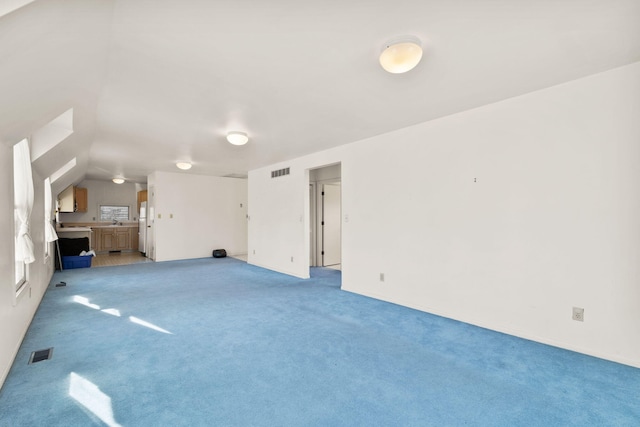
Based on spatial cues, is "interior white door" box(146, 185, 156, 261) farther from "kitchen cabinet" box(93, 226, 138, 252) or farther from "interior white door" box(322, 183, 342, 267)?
"interior white door" box(322, 183, 342, 267)

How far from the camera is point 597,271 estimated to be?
254cm

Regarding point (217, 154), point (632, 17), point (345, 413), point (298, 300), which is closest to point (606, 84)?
point (632, 17)

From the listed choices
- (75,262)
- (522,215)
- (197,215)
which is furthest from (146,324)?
(197,215)

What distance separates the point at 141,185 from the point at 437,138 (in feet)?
34.0

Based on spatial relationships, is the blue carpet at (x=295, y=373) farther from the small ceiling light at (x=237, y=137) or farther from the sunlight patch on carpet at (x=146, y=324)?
the small ceiling light at (x=237, y=137)

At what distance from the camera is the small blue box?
6.60 metres

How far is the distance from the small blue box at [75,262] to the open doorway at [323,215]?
527 centimetres

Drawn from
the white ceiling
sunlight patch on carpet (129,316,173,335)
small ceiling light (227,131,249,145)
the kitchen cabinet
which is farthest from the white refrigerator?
small ceiling light (227,131,249,145)

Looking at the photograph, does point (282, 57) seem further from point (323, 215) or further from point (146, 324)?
point (323, 215)

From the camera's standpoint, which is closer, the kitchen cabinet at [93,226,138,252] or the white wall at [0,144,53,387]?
the white wall at [0,144,53,387]

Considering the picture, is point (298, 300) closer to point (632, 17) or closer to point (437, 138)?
point (437, 138)

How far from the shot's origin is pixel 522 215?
295 cm

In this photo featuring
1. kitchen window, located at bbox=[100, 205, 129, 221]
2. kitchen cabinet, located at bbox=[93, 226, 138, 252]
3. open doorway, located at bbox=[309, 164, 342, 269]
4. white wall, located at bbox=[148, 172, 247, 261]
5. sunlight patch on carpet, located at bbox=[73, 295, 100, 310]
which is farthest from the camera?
kitchen window, located at bbox=[100, 205, 129, 221]

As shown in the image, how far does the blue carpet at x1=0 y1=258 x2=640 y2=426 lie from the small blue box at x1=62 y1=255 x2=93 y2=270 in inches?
138
